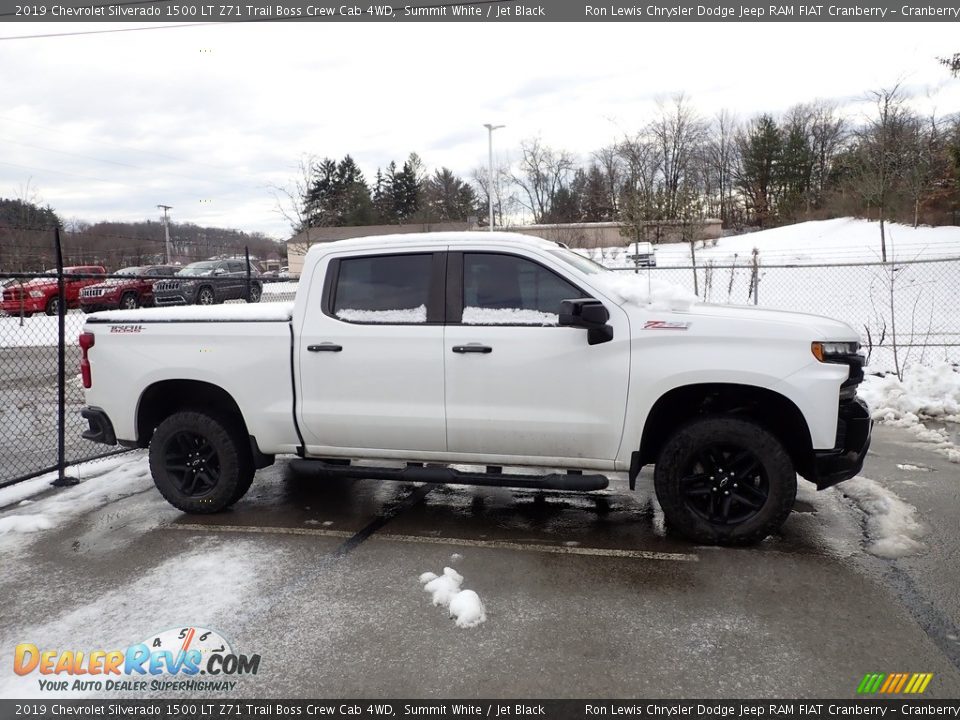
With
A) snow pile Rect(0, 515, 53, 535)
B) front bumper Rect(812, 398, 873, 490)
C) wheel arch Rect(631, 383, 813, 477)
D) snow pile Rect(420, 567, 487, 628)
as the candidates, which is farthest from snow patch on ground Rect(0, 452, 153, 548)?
front bumper Rect(812, 398, 873, 490)

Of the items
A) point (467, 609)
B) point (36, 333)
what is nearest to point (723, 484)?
point (467, 609)

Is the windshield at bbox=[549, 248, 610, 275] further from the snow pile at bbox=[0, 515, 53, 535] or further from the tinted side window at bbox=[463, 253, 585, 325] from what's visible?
the snow pile at bbox=[0, 515, 53, 535]

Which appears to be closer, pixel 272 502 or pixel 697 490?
pixel 697 490

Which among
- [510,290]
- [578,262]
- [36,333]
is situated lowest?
[36,333]

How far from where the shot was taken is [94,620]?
3.61 meters

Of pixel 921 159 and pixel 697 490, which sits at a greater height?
pixel 921 159

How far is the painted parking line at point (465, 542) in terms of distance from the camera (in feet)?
14.2

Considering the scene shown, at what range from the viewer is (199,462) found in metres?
5.20

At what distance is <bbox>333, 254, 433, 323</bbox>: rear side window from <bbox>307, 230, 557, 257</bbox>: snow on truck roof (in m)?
0.11

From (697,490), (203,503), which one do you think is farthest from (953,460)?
(203,503)

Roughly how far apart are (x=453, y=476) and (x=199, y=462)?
2.06 m

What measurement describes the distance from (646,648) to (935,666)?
50.7 inches

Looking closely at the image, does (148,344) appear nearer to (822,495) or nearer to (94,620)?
(94,620)

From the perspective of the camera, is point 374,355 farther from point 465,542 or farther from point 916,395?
point 916,395
